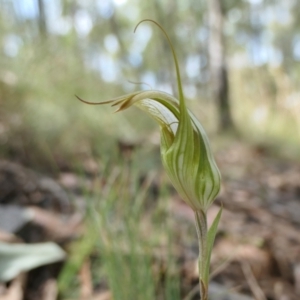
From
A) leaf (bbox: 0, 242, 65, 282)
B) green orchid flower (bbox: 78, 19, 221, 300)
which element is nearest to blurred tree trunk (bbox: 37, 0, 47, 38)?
leaf (bbox: 0, 242, 65, 282)

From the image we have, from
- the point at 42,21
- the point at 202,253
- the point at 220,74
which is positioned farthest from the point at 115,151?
the point at 220,74

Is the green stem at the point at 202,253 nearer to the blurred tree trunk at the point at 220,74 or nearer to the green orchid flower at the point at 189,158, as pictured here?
the green orchid flower at the point at 189,158

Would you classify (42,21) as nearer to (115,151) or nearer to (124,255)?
(115,151)

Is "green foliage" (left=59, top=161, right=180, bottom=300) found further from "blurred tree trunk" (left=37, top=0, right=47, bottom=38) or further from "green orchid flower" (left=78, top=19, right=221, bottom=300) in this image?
"blurred tree trunk" (left=37, top=0, right=47, bottom=38)

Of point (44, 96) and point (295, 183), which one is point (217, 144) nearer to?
point (295, 183)

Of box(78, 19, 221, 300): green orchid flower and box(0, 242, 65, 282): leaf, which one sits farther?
box(0, 242, 65, 282): leaf

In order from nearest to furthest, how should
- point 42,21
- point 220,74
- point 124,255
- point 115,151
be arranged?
point 124,255 < point 115,151 < point 42,21 < point 220,74
